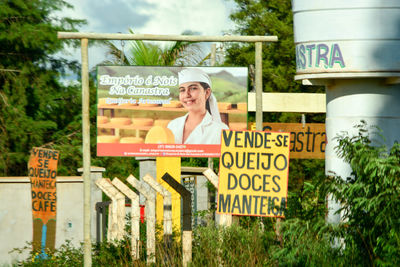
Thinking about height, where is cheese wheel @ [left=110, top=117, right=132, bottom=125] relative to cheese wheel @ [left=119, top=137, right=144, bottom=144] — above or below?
above

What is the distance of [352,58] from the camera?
407 inches

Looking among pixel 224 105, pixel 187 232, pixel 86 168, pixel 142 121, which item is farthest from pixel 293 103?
pixel 187 232

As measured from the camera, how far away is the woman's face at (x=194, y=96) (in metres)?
12.4

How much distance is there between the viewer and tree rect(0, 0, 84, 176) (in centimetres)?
2566

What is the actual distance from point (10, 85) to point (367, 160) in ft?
69.8

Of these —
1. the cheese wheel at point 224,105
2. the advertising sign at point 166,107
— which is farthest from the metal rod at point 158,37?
the cheese wheel at point 224,105

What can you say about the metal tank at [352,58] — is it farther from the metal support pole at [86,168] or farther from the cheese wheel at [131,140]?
the metal support pole at [86,168]

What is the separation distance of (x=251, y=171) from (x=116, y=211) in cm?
249

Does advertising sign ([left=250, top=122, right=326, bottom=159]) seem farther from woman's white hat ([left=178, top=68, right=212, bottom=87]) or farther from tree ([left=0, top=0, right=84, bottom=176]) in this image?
tree ([left=0, top=0, right=84, bottom=176])

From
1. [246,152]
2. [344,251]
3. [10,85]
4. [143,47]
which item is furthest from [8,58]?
[344,251]

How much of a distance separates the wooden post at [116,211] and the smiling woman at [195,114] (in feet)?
5.35

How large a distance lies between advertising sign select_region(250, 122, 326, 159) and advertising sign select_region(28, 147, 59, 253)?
5198mm

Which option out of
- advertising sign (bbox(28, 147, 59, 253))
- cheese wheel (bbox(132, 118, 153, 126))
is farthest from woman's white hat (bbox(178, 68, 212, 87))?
advertising sign (bbox(28, 147, 59, 253))

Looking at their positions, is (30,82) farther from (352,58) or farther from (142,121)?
(352,58)
